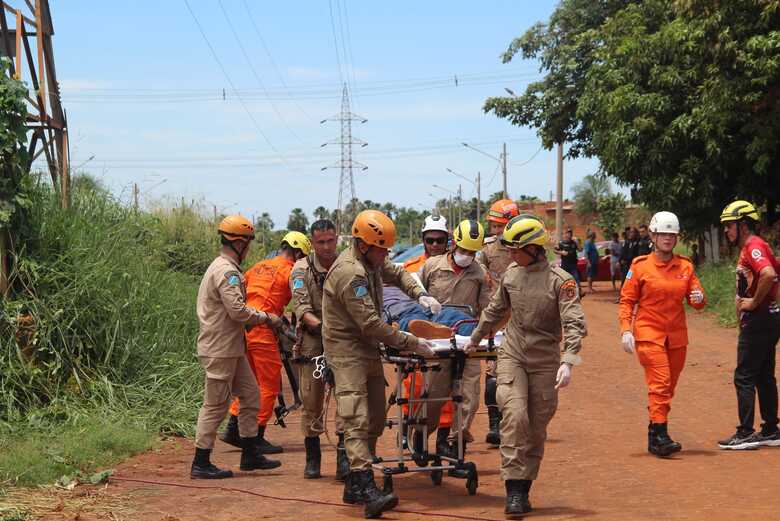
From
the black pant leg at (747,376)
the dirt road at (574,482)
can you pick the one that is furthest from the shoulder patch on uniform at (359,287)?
the black pant leg at (747,376)

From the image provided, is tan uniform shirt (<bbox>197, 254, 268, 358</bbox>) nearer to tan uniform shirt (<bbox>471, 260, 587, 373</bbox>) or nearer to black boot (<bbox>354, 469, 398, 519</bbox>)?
black boot (<bbox>354, 469, 398, 519</bbox>)

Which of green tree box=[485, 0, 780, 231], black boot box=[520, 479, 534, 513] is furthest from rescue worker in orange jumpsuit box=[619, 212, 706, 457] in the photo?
green tree box=[485, 0, 780, 231]

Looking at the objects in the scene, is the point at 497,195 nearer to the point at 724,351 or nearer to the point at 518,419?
the point at 724,351

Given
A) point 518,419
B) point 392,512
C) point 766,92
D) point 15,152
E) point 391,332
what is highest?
point 766,92

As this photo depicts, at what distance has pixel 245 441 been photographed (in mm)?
9289

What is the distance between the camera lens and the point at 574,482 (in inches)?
335

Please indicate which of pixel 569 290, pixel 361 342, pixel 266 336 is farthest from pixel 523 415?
pixel 266 336

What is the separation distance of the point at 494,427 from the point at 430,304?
105 inches

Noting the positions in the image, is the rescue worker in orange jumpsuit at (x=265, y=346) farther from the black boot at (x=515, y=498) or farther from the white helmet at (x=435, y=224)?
the black boot at (x=515, y=498)

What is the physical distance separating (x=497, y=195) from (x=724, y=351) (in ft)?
224

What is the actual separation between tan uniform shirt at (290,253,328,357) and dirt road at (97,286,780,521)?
42.1 inches

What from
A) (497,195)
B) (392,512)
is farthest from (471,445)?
(497,195)

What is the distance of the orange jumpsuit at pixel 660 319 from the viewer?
9.50 metres

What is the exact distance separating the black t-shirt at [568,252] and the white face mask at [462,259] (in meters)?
18.1
